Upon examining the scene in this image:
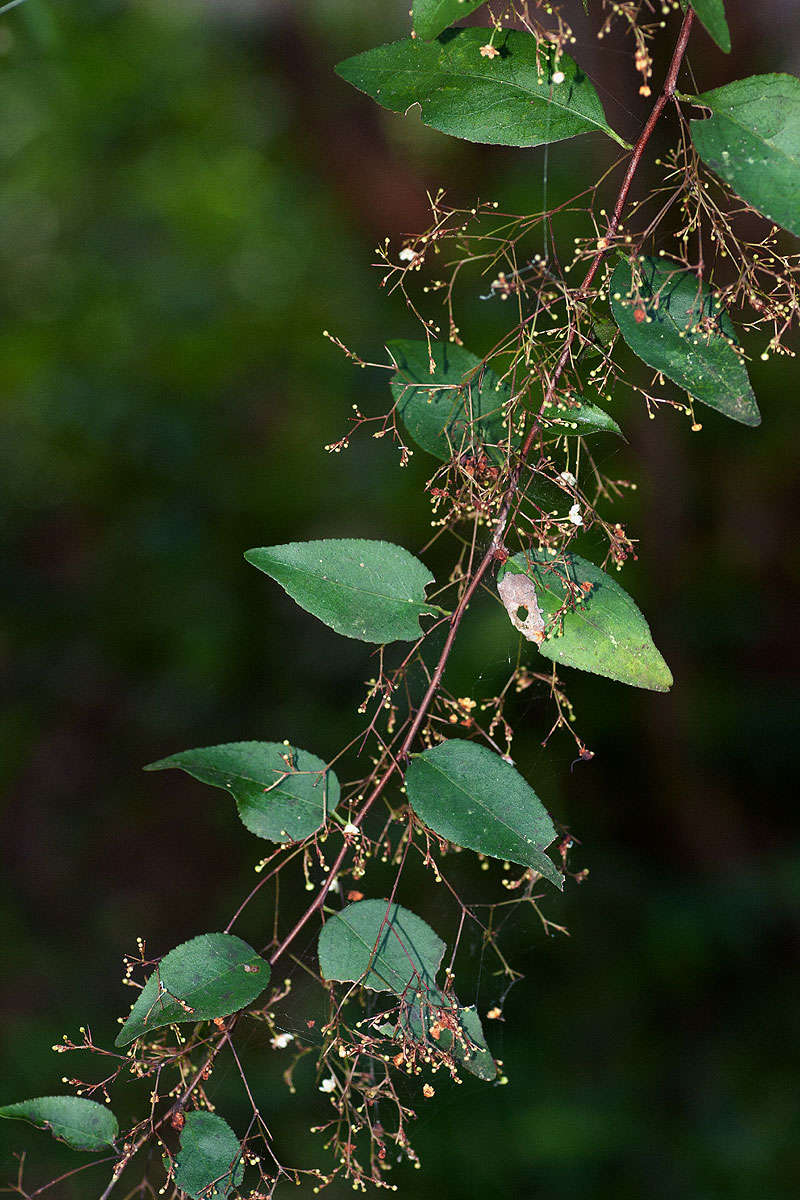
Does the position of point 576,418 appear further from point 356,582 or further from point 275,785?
point 275,785

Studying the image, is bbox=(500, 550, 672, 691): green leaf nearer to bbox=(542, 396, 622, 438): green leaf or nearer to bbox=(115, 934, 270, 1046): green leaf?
bbox=(542, 396, 622, 438): green leaf

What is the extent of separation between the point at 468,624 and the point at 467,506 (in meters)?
2.27

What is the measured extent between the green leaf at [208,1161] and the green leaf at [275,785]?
23cm

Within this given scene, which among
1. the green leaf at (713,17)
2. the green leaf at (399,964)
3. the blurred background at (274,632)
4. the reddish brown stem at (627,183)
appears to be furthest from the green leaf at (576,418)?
the blurred background at (274,632)

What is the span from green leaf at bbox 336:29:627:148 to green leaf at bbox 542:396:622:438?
215 mm

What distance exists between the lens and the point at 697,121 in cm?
70

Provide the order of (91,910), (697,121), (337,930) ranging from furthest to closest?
1. (91,910)
2. (337,930)
3. (697,121)

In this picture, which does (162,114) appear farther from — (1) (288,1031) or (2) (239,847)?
(1) (288,1031)

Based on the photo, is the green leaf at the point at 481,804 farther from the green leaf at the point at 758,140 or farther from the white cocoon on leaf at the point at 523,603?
the green leaf at the point at 758,140

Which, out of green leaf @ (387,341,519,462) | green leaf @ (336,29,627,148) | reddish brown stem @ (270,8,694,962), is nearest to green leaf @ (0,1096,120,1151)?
reddish brown stem @ (270,8,694,962)

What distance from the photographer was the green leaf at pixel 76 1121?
30.8 inches

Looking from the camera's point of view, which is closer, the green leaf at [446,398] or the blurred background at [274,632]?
the green leaf at [446,398]

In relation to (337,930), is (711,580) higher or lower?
lower

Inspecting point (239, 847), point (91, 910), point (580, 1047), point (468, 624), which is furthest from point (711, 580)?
point (91, 910)
